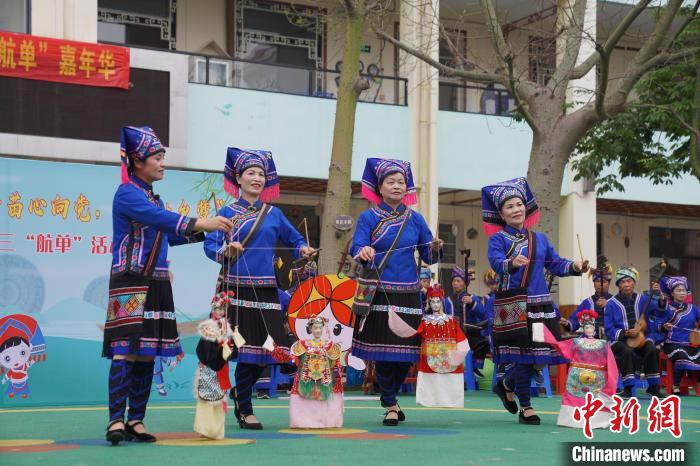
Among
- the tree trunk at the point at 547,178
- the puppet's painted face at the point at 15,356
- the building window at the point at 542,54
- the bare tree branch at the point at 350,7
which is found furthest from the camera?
the bare tree branch at the point at 350,7

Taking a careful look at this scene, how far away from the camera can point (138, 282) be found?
6.85 metres

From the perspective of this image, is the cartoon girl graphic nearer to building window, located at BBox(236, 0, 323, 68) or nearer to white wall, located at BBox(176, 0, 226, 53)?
white wall, located at BBox(176, 0, 226, 53)

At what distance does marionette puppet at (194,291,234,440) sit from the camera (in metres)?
6.91

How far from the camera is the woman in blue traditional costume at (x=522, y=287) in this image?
27.1 feet

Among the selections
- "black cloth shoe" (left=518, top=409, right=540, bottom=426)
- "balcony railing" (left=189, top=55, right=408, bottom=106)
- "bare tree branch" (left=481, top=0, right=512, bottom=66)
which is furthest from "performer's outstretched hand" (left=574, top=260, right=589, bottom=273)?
"balcony railing" (left=189, top=55, right=408, bottom=106)

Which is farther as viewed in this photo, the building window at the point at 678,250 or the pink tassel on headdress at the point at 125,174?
the building window at the point at 678,250

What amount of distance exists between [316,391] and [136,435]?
1434 mm

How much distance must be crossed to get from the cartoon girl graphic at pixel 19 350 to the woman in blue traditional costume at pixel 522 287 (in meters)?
5.11

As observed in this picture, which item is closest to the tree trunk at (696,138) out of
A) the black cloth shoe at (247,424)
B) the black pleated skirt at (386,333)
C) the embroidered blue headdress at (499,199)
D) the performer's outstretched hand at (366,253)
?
the embroidered blue headdress at (499,199)

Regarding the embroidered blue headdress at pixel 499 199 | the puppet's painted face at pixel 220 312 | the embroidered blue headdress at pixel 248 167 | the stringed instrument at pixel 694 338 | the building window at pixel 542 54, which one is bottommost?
the stringed instrument at pixel 694 338

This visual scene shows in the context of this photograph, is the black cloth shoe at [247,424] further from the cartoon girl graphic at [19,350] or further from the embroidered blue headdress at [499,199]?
the cartoon girl graphic at [19,350]

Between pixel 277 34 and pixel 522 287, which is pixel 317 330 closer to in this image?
pixel 522 287

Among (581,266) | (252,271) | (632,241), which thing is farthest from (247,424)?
(632,241)

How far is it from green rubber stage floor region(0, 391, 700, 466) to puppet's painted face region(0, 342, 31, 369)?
1.70 m
